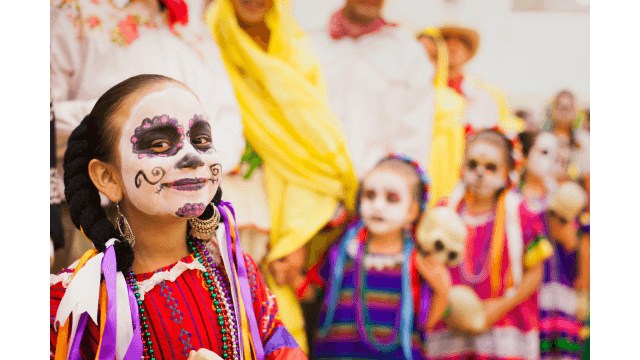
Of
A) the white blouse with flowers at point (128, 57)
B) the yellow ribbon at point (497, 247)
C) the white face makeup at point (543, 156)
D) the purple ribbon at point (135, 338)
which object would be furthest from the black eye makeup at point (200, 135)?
the white face makeup at point (543, 156)

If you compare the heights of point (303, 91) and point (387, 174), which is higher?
point (303, 91)

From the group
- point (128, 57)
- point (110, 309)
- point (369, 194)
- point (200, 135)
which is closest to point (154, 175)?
point (200, 135)

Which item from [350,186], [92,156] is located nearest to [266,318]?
[92,156]

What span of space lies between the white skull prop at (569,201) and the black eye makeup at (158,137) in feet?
5.43

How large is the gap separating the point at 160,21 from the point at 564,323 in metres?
2.05

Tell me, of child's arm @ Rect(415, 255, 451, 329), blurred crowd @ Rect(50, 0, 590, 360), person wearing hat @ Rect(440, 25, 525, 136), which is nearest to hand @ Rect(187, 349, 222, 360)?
blurred crowd @ Rect(50, 0, 590, 360)

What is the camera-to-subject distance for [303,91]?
2117mm

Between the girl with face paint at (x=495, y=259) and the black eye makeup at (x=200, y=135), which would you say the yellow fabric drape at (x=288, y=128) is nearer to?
the girl with face paint at (x=495, y=259)

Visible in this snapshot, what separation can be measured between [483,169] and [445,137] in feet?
0.68

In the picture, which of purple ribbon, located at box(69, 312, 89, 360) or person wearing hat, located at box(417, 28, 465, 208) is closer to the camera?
purple ribbon, located at box(69, 312, 89, 360)

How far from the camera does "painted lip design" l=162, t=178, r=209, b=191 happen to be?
1.33m

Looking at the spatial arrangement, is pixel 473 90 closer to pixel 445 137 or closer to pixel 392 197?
pixel 445 137

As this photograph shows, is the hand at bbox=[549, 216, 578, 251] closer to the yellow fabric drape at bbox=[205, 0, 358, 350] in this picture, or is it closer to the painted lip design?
the yellow fabric drape at bbox=[205, 0, 358, 350]

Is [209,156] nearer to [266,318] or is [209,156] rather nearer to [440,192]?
[266,318]
